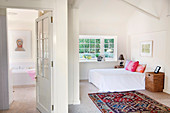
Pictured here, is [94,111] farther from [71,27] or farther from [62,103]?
[71,27]

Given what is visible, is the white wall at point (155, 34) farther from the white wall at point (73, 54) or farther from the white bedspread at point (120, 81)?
the white wall at point (73, 54)

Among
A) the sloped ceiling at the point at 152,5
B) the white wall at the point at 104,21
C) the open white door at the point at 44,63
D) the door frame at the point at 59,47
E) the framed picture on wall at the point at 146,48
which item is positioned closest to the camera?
the door frame at the point at 59,47

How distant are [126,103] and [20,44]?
194 inches

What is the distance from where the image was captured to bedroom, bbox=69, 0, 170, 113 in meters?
4.01

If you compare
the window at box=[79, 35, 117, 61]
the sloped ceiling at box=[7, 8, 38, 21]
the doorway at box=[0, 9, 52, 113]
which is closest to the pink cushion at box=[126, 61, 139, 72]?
the window at box=[79, 35, 117, 61]

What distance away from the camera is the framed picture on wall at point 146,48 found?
5.84 m

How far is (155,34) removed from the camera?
5.64 meters

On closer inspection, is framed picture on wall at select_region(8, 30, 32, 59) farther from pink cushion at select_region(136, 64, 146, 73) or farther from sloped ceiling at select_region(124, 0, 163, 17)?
pink cushion at select_region(136, 64, 146, 73)

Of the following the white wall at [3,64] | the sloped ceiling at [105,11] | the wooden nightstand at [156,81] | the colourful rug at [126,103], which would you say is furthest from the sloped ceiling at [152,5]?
the white wall at [3,64]

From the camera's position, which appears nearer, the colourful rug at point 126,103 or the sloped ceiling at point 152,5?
the colourful rug at point 126,103

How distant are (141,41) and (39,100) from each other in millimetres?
4711

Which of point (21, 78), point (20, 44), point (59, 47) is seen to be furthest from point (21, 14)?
point (59, 47)

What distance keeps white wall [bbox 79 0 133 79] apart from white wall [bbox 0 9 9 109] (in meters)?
3.21

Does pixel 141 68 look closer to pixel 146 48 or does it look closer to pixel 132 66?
pixel 132 66
